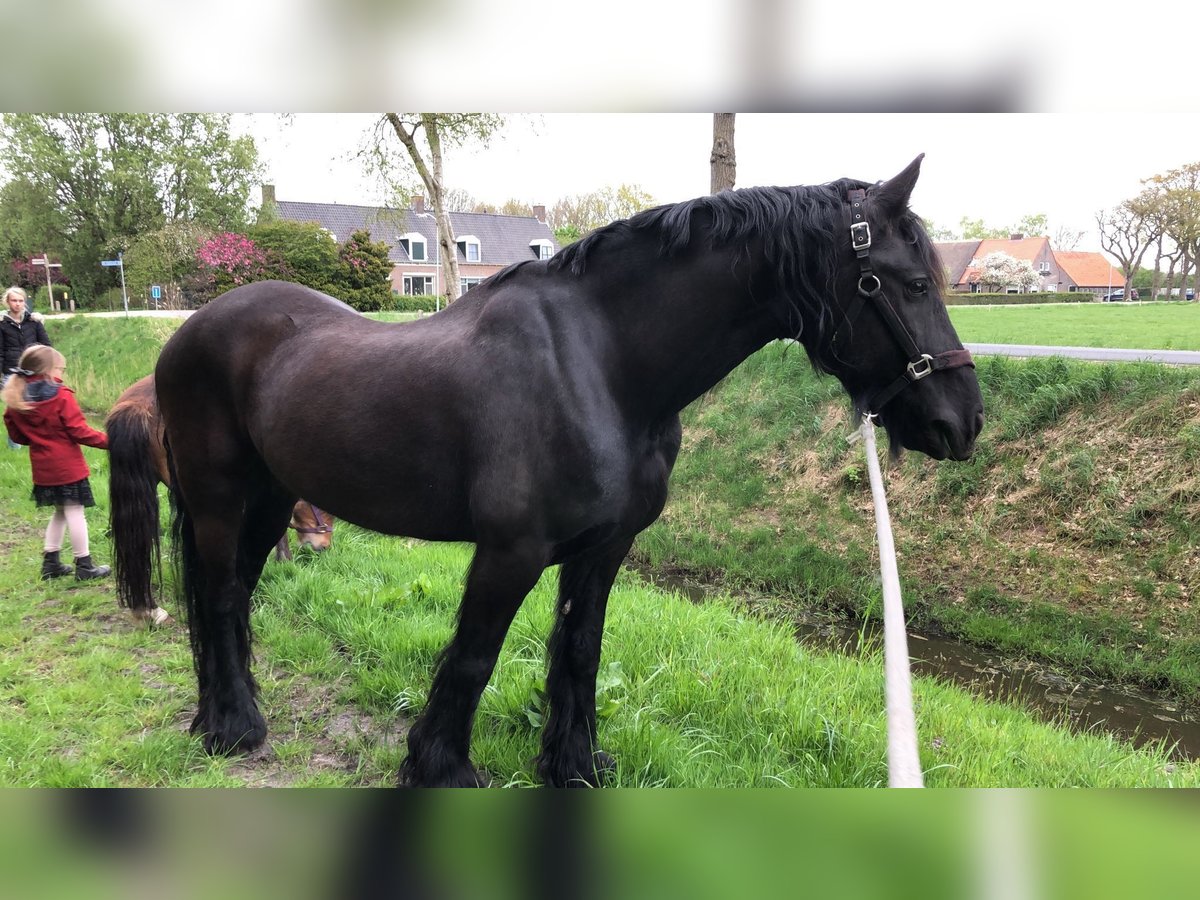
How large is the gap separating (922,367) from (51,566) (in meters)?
6.02

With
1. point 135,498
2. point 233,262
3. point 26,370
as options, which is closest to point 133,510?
point 135,498

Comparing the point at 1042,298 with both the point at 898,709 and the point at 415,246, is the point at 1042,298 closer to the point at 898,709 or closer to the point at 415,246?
the point at 415,246

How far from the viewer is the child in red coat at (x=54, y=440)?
14.9ft

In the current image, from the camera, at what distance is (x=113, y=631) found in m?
4.14

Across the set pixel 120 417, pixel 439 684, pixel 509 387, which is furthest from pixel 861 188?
pixel 120 417

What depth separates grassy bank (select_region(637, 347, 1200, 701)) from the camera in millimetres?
6535

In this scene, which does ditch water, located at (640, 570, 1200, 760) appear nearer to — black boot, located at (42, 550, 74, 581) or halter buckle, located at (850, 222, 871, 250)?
halter buckle, located at (850, 222, 871, 250)

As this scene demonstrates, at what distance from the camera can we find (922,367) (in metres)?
2.00

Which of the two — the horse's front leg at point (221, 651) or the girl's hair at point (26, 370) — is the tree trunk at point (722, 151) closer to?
the horse's front leg at point (221, 651)

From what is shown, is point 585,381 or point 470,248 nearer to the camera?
point 585,381

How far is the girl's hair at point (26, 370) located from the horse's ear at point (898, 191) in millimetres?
5057

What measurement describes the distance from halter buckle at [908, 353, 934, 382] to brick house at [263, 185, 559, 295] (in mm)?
1997

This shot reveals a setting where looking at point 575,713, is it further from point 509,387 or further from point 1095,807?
point 1095,807

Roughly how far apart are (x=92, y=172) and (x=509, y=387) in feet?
5.28
